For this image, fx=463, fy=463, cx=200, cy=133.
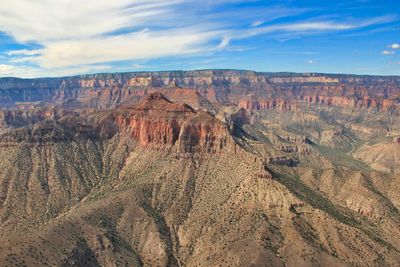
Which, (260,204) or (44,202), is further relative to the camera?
(44,202)

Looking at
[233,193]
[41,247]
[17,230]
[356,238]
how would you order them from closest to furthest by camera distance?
1. [41,247]
2. [356,238]
3. [17,230]
4. [233,193]

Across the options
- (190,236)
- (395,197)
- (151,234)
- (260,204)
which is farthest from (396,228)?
(151,234)

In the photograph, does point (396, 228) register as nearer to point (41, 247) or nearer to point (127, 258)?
point (127, 258)

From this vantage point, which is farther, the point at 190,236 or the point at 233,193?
the point at 233,193

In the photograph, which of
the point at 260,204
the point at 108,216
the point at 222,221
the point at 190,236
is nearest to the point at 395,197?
the point at 260,204

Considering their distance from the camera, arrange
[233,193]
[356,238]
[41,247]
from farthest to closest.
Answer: [233,193] < [356,238] < [41,247]

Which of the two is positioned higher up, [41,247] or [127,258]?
[41,247]

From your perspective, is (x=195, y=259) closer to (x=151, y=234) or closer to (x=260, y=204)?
(x=151, y=234)

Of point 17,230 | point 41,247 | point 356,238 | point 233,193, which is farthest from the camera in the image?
point 233,193

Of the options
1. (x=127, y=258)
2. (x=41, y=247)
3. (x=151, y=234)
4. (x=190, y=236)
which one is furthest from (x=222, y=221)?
(x=41, y=247)
